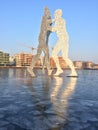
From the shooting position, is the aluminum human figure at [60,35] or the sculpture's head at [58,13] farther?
the aluminum human figure at [60,35]

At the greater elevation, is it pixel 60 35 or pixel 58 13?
pixel 58 13

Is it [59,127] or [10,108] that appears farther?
[10,108]

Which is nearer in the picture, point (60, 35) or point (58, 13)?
point (58, 13)

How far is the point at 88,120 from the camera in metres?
7.59

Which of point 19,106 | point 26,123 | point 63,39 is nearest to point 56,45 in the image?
point 63,39

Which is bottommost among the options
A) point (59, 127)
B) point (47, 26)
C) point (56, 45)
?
point (59, 127)

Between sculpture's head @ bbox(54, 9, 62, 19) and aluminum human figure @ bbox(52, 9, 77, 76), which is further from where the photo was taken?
aluminum human figure @ bbox(52, 9, 77, 76)

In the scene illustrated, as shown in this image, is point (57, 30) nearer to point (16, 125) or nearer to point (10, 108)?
point (10, 108)

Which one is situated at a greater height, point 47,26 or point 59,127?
point 47,26

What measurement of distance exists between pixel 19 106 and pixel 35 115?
1.61m

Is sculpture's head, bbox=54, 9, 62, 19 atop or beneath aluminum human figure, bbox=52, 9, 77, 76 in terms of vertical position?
atop

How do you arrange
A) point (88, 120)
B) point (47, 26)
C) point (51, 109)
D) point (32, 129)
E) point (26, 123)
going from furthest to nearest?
1. point (47, 26)
2. point (51, 109)
3. point (88, 120)
4. point (26, 123)
5. point (32, 129)

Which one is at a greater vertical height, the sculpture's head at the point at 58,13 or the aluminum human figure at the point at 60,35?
the sculpture's head at the point at 58,13

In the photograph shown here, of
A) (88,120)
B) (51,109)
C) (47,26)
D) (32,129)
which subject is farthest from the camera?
(47,26)
